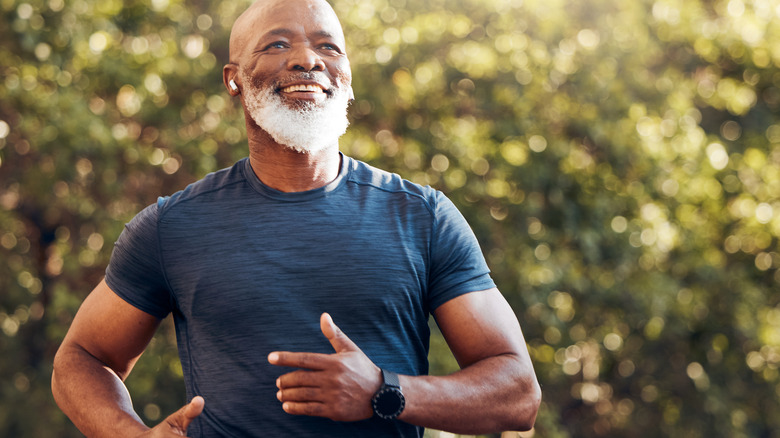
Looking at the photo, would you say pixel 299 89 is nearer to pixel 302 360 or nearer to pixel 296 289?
pixel 296 289

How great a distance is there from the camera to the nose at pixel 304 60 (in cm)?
203

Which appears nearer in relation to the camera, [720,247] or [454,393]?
[454,393]

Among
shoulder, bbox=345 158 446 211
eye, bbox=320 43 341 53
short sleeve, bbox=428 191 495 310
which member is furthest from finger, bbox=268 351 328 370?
eye, bbox=320 43 341 53

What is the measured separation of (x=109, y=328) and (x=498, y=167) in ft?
14.6

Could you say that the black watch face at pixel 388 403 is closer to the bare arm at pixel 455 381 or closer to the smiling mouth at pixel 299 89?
the bare arm at pixel 455 381

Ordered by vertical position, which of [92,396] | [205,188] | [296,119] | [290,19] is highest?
[290,19]

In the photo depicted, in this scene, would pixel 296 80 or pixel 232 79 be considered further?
pixel 232 79

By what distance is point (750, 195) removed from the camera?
7508 mm

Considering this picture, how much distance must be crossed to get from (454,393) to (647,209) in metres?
5.27

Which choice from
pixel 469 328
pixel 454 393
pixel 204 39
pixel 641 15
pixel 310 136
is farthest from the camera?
pixel 641 15

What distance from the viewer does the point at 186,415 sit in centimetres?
182

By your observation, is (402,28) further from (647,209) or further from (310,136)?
(310,136)

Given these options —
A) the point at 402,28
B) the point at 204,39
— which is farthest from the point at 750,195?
the point at 204,39

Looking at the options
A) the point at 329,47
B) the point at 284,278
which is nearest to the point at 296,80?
the point at 329,47
